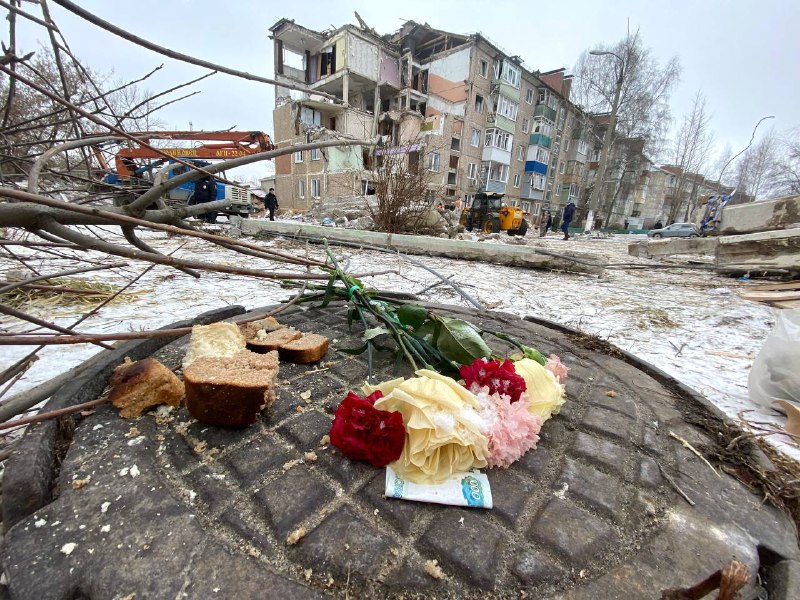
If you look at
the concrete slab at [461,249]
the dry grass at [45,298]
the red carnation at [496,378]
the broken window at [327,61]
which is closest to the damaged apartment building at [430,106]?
the broken window at [327,61]

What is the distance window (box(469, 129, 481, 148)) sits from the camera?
24.0m

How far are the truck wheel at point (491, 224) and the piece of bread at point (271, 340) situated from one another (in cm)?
1526

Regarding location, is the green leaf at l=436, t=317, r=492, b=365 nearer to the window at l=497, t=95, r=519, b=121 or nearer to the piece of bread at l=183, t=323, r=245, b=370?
the piece of bread at l=183, t=323, r=245, b=370

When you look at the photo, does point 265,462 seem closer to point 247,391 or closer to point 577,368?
point 247,391

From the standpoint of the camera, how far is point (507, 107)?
82.7ft

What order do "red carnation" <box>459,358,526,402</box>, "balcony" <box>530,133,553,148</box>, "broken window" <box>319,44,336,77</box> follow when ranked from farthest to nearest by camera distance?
"balcony" <box>530,133,553,148</box>
"broken window" <box>319,44,336,77</box>
"red carnation" <box>459,358,526,402</box>

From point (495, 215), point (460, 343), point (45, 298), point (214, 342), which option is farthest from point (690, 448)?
point (495, 215)

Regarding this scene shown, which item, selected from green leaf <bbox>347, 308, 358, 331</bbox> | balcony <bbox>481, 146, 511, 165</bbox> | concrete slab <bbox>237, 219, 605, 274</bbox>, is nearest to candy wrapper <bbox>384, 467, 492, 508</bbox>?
green leaf <bbox>347, 308, 358, 331</bbox>

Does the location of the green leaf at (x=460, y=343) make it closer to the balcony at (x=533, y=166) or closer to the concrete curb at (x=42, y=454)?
the concrete curb at (x=42, y=454)

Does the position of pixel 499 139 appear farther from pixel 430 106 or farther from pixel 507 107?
pixel 430 106

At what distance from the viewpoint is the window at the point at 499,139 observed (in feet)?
80.9

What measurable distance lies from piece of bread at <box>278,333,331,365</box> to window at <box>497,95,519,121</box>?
28.0m

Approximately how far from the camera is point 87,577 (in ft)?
2.06

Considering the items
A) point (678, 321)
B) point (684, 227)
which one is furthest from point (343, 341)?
point (684, 227)
